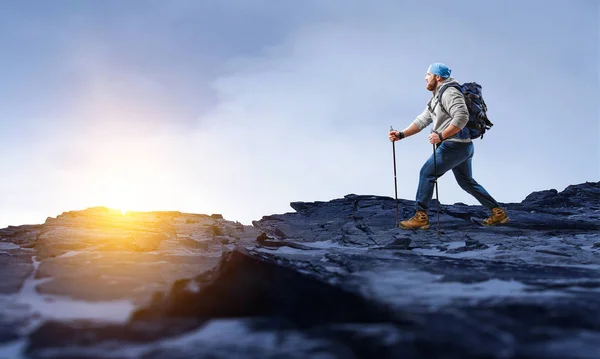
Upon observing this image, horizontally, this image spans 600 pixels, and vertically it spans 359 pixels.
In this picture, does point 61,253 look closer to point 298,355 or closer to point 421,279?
point 421,279

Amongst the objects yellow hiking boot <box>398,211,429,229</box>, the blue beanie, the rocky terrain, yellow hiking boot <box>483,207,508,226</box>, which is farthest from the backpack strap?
the rocky terrain

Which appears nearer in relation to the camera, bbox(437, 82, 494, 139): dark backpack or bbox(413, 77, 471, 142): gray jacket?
bbox(413, 77, 471, 142): gray jacket

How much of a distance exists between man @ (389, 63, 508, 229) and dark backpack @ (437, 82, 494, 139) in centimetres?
5

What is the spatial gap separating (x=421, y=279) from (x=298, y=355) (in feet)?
6.15

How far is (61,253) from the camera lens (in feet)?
17.8

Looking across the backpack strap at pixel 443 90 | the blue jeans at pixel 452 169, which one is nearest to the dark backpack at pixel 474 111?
the backpack strap at pixel 443 90

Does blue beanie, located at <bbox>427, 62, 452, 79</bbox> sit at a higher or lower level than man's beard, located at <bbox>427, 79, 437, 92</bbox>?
higher

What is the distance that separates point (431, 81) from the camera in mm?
7883

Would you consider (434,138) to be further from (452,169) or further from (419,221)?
(419,221)

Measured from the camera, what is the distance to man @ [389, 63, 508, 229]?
24.6 ft

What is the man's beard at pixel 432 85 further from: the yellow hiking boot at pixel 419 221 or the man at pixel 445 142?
the yellow hiking boot at pixel 419 221

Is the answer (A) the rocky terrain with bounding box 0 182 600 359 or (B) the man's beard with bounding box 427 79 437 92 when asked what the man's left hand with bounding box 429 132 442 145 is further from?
(A) the rocky terrain with bounding box 0 182 600 359

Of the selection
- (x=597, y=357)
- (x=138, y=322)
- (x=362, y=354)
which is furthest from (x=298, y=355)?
(x=597, y=357)

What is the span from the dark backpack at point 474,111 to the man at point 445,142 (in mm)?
54
